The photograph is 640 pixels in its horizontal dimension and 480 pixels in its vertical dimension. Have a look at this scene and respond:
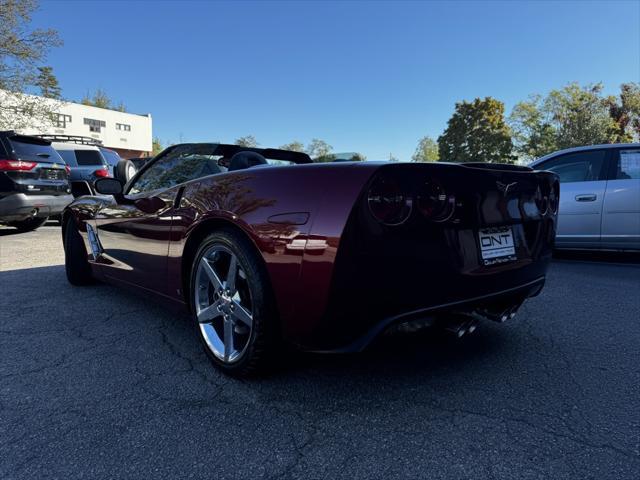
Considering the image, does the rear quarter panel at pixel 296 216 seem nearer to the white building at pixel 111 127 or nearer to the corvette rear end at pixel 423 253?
the corvette rear end at pixel 423 253

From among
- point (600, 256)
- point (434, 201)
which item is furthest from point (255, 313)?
point (600, 256)

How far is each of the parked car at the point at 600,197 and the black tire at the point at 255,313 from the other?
477 centimetres

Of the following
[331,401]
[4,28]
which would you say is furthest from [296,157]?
[4,28]

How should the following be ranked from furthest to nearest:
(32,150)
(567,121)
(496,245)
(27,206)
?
1. (567,121)
2. (32,150)
3. (27,206)
4. (496,245)

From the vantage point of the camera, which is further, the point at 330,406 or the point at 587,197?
the point at 587,197

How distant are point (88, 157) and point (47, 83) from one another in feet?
44.6

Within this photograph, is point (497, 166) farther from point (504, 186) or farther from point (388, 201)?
point (388, 201)

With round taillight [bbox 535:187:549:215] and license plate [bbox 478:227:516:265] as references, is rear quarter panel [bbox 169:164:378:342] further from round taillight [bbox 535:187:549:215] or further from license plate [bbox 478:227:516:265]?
round taillight [bbox 535:187:549:215]

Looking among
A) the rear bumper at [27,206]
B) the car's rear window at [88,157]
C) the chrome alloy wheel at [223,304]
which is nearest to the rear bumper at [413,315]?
the chrome alloy wheel at [223,304]

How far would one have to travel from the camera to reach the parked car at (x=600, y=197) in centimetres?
509

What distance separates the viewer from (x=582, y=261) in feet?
18.2

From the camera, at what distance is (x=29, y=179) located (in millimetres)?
→ 7273

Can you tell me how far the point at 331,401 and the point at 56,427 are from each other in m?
1.12

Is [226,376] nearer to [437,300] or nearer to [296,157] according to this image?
[437,300]
